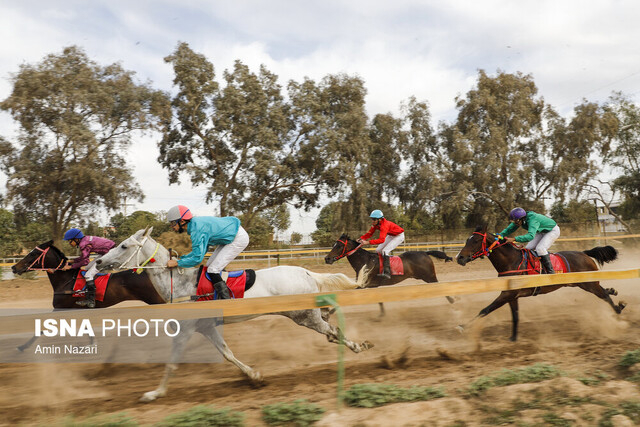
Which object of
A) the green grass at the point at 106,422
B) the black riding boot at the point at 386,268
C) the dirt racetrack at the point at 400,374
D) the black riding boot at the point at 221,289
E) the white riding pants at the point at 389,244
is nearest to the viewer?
the green grass at the point at 106,422

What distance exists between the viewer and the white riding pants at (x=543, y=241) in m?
8.05

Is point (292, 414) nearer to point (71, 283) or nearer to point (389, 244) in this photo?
point (71, 283)

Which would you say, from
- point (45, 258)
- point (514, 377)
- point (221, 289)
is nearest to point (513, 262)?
point (514, 377)

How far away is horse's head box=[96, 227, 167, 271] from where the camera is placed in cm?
571

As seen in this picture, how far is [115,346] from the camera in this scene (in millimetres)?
6383

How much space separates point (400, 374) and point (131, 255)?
356cm

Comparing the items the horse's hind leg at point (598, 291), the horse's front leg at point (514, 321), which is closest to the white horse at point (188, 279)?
the horse's front leg at point (514, 321)

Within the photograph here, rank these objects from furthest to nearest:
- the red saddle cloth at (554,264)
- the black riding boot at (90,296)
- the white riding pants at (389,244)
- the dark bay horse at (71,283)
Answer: the white riding pants at (389,244), the red saddle cloth at (554,264), the black riding boot at (90,296), the dark bay horse at (71,283)

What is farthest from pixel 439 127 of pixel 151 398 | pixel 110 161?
pixel 151 398

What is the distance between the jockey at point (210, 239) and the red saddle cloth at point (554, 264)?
4.99 m

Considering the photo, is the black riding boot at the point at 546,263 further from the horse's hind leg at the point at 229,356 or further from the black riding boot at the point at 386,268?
the horse's hind leg at the point at 229,356

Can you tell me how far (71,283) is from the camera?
6938mm

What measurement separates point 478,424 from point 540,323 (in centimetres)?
508

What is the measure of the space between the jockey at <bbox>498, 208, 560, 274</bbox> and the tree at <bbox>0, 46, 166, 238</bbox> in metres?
18.3
